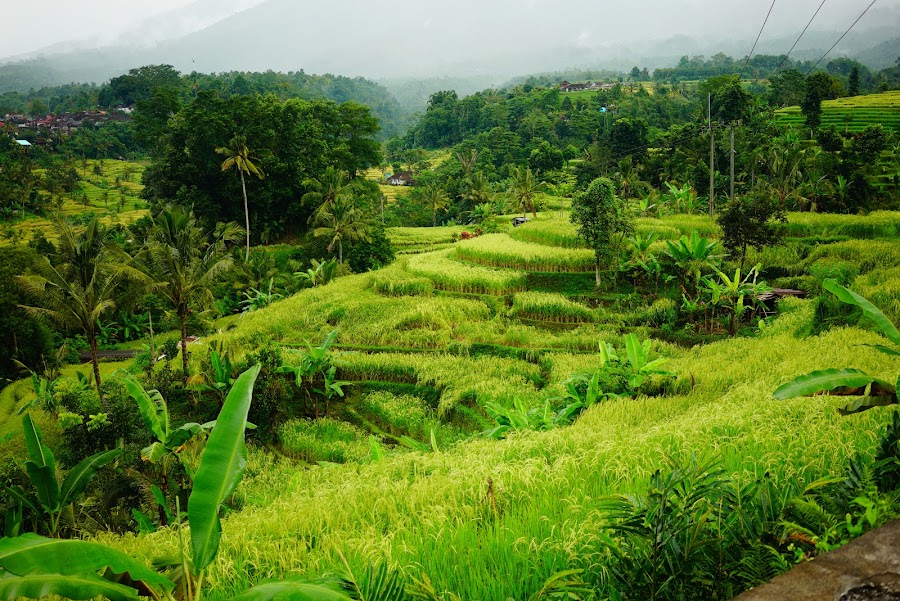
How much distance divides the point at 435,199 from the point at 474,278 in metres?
24.8

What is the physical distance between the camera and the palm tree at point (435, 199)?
41.8 meters

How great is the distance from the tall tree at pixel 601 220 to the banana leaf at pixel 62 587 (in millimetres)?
15338

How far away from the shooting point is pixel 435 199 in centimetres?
4178

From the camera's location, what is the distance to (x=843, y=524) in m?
2.26

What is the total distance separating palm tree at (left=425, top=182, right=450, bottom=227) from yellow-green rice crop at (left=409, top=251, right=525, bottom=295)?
22534 millimetres

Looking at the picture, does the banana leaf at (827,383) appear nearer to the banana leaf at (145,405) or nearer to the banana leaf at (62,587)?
the banana leaf at (62,587)

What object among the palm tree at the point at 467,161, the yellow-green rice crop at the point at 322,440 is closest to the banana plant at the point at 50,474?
the yellow-green rice crop at the point at 322,440

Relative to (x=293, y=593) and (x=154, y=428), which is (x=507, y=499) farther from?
(x=154, y=428)

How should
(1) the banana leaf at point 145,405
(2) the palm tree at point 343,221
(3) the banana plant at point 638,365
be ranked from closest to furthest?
(1) the banana leaf at point 145,405
(3) the banana plant at point 638,365
(2) the palm tree at point 343,221

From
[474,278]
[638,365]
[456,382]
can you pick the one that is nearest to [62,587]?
[638,365]

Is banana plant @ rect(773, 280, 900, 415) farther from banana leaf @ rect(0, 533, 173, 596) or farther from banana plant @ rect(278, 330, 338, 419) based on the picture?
banana plant @ rect(278, 330, 338, 419)

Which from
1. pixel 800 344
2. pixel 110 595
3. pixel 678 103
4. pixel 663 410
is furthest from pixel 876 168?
pixel 678 103

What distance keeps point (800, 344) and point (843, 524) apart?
7.04 meters

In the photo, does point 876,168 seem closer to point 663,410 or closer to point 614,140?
point 614,140
